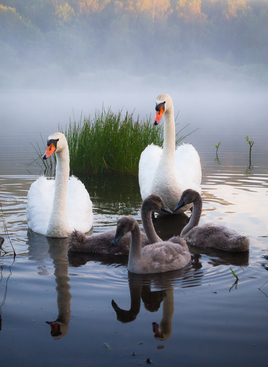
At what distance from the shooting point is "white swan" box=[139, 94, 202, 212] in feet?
27.7

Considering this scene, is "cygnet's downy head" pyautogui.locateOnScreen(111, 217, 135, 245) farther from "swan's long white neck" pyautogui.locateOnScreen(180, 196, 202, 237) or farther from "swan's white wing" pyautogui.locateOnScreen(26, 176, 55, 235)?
"swan's white wing" pyautogui.locateOnScreen(26, 176, 55, 235)

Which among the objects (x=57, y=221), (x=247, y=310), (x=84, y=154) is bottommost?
(x=247, y=310)

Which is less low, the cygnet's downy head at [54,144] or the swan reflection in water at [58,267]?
the cygnet's downy head at [54,144]

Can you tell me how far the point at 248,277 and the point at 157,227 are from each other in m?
2.81

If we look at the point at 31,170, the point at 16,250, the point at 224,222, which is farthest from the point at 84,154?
the point at 16,250

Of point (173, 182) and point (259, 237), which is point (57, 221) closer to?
point (173, 182)

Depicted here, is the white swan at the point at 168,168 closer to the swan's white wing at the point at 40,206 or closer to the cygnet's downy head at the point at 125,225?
the swan's white wing at the point at 40,206

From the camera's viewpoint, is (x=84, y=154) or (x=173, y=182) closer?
(x=173, y=182)

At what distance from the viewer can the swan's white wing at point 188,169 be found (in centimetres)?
887

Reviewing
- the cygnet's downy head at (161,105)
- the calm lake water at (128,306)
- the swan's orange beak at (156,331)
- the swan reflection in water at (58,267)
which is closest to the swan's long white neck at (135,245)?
the calm lake water at (128,306)

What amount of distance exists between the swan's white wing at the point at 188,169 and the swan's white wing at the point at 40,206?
7.45ft

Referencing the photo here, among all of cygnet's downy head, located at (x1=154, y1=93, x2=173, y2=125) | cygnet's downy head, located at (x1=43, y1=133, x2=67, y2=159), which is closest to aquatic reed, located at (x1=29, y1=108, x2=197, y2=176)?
cygnet's downy head, located at (x1=154, y1=93, x2=173, y2=125)

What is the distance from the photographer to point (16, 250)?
256 inches

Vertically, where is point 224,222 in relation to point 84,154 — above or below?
below
